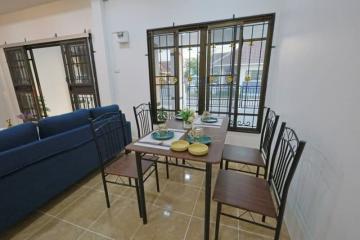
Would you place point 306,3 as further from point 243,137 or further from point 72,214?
point 72,214

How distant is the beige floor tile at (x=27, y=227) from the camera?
5.07 ft

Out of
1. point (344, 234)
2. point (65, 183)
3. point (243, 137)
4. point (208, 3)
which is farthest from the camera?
point (243, 137)

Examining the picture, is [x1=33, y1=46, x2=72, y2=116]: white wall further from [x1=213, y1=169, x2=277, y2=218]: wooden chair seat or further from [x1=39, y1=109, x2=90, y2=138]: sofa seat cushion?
[x1=213, y1=169, x2=277, y2=218]: wooden chair seat

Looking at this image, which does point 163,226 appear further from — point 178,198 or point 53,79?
point 53,79

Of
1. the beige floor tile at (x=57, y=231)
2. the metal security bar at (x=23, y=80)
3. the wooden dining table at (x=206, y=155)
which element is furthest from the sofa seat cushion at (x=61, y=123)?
the metal security bar at (x=23, y=80)

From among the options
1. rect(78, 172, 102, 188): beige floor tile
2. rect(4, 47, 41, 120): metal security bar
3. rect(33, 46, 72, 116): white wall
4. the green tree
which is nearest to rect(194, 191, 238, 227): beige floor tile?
rect(78, 172, 102, 188): beige floor tile

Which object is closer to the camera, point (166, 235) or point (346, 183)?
point (346, 183)

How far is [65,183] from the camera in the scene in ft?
6.33

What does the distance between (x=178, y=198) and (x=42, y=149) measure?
1518 mm

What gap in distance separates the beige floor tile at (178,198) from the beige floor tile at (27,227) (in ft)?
3.74

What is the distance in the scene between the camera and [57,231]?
1575mm

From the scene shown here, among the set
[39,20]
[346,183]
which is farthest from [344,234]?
[39,20]

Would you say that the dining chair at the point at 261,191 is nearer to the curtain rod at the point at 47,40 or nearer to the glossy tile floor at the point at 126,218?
the glossy tile floor at the point at 126,218

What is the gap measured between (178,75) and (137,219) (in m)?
2.29
